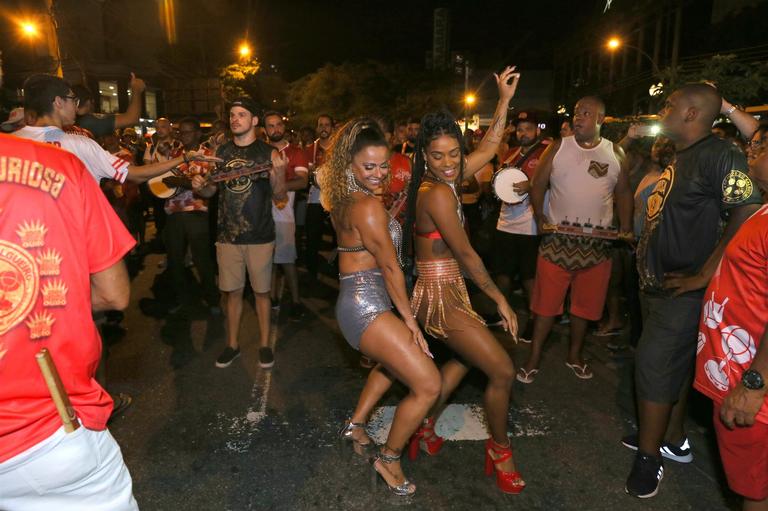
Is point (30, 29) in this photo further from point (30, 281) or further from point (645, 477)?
point (645, 477)

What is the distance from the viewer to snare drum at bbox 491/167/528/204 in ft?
17.1

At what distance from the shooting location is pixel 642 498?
2.98 meters

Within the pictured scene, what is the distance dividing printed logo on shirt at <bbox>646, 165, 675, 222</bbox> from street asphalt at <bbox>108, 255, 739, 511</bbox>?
1600 mm

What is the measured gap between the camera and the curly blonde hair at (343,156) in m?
2.93

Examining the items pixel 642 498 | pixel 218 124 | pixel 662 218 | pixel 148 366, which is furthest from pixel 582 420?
pixel 218 124

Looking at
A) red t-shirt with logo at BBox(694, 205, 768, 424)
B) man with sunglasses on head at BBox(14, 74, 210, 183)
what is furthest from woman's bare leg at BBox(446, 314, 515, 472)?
man with sunglasses on head at BBox(14, 74, 210, 183)

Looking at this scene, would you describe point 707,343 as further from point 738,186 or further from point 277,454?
point 277,454

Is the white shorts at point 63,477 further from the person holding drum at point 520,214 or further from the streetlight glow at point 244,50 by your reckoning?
the streetlight glow at point 244,50

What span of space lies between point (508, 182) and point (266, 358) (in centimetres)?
295

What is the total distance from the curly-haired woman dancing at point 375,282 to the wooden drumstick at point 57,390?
62.3 inches

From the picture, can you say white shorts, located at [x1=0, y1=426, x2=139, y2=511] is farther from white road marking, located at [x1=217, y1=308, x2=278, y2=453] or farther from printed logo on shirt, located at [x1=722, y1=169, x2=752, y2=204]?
printed logo on shirt, located at [x1=722, y1=169, x2=752, y2=204]

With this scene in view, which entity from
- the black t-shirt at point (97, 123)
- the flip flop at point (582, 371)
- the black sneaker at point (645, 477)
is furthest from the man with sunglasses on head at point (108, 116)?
the black sneaker at point (645, 477)

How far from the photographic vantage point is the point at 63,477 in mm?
1525

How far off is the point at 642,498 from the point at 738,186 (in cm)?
185
